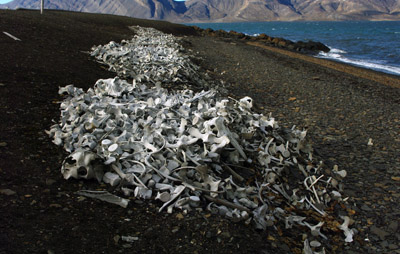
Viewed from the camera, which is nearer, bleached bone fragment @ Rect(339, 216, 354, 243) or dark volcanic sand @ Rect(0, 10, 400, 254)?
dark volcanic sand @ Rect(0, 10, 400, 254)

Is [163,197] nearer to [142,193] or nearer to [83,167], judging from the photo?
[142,193]

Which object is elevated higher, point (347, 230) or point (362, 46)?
point (362, 46)

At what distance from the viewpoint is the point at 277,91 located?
900 centimetres

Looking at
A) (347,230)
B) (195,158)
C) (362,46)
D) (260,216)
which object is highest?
(362,46)

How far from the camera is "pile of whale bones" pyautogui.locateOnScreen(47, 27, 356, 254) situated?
8.91ft

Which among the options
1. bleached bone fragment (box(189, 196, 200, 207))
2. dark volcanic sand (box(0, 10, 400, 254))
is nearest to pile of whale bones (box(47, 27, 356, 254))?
bleached bone fragment (box(189, 196, 200, 207))

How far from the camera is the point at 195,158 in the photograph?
293cm

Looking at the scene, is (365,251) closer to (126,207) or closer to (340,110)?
(126,207)

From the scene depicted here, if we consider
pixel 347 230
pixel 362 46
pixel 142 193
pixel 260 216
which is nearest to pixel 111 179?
pixel 142 193

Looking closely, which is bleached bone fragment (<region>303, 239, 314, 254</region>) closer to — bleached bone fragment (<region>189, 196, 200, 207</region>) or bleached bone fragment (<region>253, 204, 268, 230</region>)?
bleached bone fragment (<region>253, 204, 268, 230</region>)

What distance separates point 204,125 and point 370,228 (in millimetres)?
1911

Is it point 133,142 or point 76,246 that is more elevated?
point 133,142

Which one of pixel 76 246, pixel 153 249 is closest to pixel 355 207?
pixel 153 249

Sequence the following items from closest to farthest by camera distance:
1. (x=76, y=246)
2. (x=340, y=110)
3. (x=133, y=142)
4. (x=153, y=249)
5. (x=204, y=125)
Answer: (x=76, y=246) → (x=153, y=249) → (x=133, y=142) → (x=204, y=125) → (x=340, y=110)
